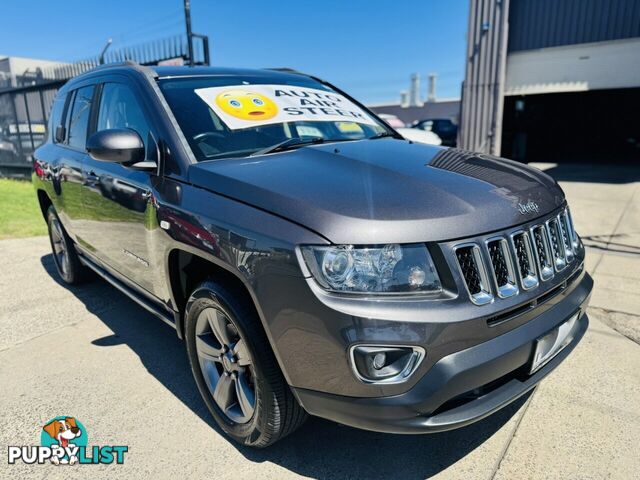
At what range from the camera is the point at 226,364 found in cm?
230

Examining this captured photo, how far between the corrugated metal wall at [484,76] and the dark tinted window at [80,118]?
10.6m

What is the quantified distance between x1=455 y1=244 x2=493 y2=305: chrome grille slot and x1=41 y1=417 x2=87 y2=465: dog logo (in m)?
2.04

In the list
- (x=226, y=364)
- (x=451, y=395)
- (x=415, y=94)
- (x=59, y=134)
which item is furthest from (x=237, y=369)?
(x=415, y=94)

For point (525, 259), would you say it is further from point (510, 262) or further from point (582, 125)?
point (582, 125)

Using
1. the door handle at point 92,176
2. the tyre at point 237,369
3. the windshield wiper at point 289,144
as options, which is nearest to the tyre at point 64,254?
the door handle at point 92,176

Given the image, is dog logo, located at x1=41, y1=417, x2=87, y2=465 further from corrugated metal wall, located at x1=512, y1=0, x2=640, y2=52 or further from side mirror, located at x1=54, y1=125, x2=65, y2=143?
corrugated metal wall, located at x1=512, y1=0, x2=640, y2=52

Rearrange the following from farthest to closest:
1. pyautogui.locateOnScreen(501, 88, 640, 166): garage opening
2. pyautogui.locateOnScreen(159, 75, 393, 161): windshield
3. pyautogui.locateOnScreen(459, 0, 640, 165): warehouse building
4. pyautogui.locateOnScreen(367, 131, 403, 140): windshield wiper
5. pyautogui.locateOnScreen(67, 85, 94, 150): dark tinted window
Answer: pyautogui.locateOnScreen(501, 88, 640, 166): garage opening
pyautogui.locateOnScreen(459, 0, 640, 165): warehouse building
pyautogui.locateOnScreen(67, 85, 94, 150): dark tinted window
pyautogui.locateOnScreen(367, 131, 403, 140): windshield wiper
pyautogui.locateOnScreen(159, 75, 393, 161): windshield

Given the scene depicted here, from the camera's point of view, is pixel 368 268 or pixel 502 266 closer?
pixel 368 268

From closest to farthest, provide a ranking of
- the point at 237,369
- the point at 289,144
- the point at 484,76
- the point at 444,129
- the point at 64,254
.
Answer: the point at 237,369
the point at 289,144
the point at 64,254
the point at 484,76
the point at 444,129

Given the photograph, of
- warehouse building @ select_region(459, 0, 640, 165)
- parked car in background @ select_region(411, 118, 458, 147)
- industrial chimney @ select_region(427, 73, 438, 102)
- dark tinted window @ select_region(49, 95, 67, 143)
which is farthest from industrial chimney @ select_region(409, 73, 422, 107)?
dark tinted window @ select_region(49, 95, 67, 143)

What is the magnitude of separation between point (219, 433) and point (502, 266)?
1625mm

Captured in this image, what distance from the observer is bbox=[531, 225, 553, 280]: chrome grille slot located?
2094 millimetres

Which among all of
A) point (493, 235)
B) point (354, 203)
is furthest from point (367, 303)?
point (493, 235)

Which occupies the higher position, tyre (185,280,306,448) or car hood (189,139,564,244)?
car hood (189,139,564,244)
